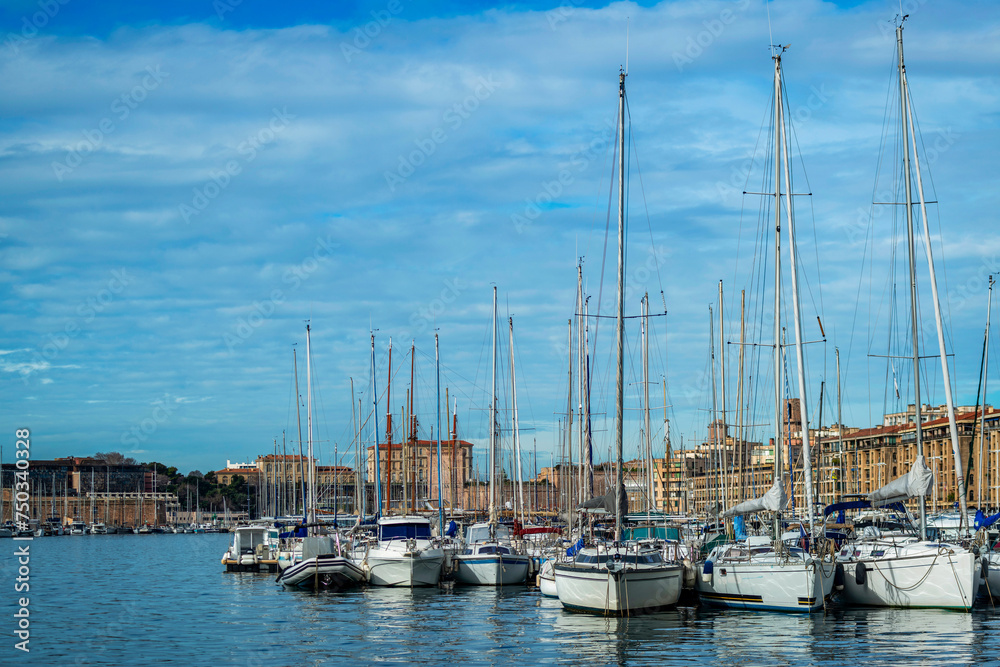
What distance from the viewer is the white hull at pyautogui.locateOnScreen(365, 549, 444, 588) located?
4419 cm

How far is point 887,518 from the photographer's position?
52.9 metres

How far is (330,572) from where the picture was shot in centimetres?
4434

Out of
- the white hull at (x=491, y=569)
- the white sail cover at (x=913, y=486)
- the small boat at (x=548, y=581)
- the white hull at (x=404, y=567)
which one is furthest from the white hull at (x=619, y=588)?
the white hull at (x=491, y=569)

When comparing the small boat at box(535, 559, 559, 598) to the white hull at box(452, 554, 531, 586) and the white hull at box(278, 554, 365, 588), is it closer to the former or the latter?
the white hull at box(452, 554, 531, 586)

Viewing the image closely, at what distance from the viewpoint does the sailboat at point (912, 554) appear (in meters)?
31.4

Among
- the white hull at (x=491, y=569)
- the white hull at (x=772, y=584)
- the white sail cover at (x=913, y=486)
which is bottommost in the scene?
the white hull at (x=491, y=569)

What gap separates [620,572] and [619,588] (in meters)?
0.44

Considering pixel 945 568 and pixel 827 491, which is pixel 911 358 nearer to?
pixel 945 568

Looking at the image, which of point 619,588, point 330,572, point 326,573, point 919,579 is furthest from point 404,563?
point 919,579

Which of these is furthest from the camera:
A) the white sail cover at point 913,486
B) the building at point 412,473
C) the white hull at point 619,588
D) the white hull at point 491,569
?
the building at point 412,473

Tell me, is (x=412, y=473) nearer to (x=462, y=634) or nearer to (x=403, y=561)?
(x=403, y=561)

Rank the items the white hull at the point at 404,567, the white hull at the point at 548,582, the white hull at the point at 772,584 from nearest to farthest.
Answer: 1. the white hull at the point at 772,584
2. the white hull at the point at 548,582
3. the white hull at the point at 404,567

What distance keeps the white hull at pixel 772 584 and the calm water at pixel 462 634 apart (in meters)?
0.45

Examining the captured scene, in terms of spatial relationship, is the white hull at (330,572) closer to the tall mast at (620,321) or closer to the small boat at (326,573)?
the small boat at (326,573)
